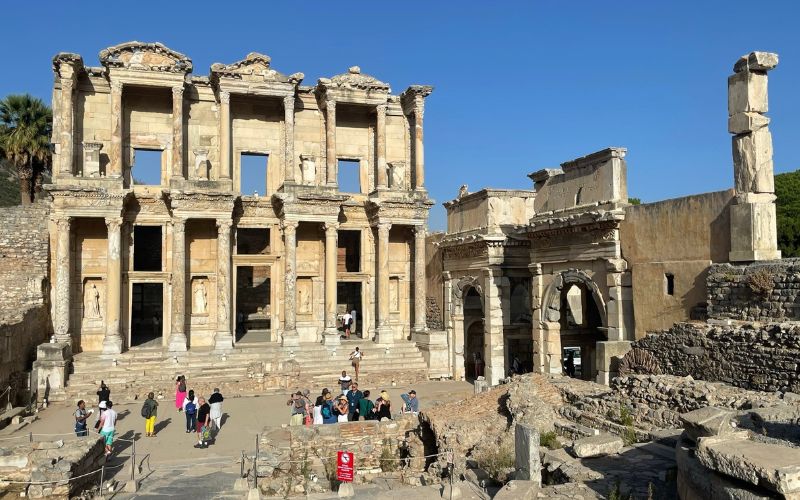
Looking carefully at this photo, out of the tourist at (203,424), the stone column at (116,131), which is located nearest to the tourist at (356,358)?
the tourist at (203,424)

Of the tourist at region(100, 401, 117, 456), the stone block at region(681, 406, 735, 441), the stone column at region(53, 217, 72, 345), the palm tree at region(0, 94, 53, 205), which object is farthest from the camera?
the palm tree at region(0, 94, 53, 205)

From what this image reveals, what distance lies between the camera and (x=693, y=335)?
Answer: 14.0m

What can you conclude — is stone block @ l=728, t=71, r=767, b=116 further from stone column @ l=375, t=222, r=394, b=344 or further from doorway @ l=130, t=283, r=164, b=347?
doorway @ l=130, t=283, r=164, b=347

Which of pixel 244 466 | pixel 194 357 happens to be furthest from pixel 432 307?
pixel 244 466

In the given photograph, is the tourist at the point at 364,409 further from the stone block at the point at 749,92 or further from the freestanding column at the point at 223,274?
the stone block at the point at 749,92

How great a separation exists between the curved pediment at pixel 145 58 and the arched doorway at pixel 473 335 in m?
14.3

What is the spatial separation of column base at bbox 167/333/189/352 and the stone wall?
17219mm

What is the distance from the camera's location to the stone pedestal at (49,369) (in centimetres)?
2006

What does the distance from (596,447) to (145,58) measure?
69.4ft

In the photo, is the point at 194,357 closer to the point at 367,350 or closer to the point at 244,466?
the point at 367,350

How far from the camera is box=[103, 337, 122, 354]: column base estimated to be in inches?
888

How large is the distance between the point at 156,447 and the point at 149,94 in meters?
15.5

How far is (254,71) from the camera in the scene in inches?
996

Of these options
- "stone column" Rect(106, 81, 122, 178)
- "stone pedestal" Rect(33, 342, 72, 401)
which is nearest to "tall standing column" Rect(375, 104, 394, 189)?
"stone column" Rect(106, 81, 122, 178)
